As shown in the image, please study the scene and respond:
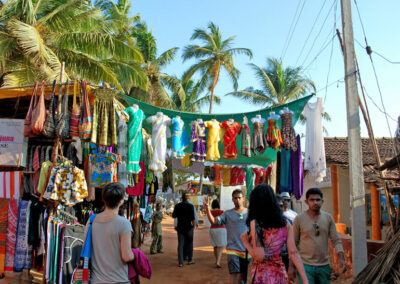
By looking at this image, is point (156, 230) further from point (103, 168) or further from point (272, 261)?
point (272, 261)

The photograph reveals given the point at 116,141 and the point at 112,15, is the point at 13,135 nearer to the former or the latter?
the point at 116,141

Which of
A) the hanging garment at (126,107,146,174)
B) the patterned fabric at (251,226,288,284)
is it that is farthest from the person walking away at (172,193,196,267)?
the patterned fabric at (251,226,288,284)

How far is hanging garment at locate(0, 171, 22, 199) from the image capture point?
763 cm

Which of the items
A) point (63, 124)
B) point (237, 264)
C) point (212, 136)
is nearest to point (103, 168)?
point (63, 124)

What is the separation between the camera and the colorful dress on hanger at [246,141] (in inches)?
349

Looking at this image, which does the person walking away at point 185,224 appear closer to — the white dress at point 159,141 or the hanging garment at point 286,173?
the white dress at point 159,141

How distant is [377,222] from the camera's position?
1343 centimetres

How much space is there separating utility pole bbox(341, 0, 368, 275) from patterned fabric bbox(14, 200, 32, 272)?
5.90 meters

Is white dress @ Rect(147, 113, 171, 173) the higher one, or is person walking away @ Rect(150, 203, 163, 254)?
white dress @ Rect(147, 113, 171, 173)

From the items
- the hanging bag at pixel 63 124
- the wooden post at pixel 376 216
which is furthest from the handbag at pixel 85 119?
the wooden post at pixel 376 216

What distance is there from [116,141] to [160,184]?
5431 mm

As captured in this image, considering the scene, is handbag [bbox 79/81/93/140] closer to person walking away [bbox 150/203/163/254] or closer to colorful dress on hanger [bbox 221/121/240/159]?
colorful dress on hanger [bbox 221/121/240/159]

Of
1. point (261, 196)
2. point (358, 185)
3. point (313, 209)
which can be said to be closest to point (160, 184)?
point (358, 185)

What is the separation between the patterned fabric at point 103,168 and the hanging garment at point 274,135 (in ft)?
10.9
